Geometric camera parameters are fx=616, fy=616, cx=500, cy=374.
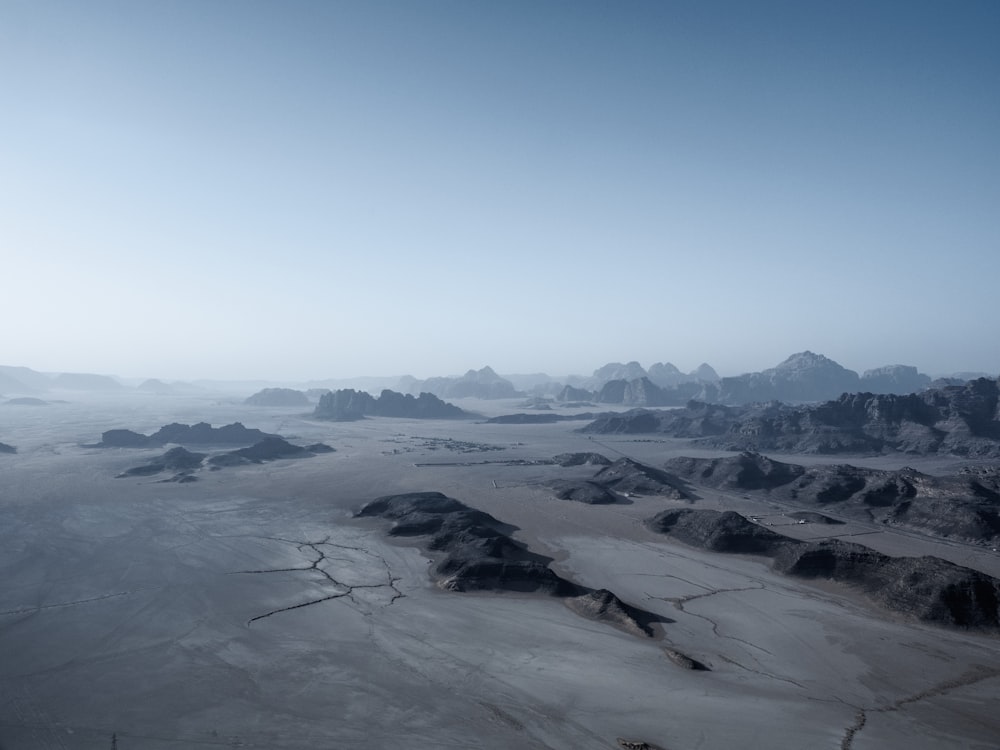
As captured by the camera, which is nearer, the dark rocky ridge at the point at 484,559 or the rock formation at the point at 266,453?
the dark rocky ridge at the point at 484,559

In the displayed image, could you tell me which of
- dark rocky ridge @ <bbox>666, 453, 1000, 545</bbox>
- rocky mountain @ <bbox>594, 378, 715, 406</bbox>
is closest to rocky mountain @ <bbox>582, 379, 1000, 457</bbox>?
dark rocky ridge @ <bbox>666, 453, 1000, 545</bbox>

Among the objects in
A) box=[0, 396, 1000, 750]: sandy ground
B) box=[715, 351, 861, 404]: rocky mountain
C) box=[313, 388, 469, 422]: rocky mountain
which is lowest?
box=[0, 396, 1000, 750]: sandy ground

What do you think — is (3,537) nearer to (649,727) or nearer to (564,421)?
(649,727)

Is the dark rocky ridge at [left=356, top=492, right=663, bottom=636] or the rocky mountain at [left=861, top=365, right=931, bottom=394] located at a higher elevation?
the rocky mountain at [left=861, top=365, right=931, bottom=394]

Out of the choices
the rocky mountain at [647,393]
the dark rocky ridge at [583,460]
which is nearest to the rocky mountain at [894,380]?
the rocky mountain at [647,393]

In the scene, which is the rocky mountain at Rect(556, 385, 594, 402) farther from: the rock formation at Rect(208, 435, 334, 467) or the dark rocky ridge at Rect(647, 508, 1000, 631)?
the dark rocky ridge at Rect(647, 508, 1000, 631)

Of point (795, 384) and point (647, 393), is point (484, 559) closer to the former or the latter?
point (647, 393)

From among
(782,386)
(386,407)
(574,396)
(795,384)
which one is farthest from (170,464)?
(795,384)

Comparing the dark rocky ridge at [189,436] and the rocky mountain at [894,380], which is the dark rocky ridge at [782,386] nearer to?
the rocky mountain at [894,380]
